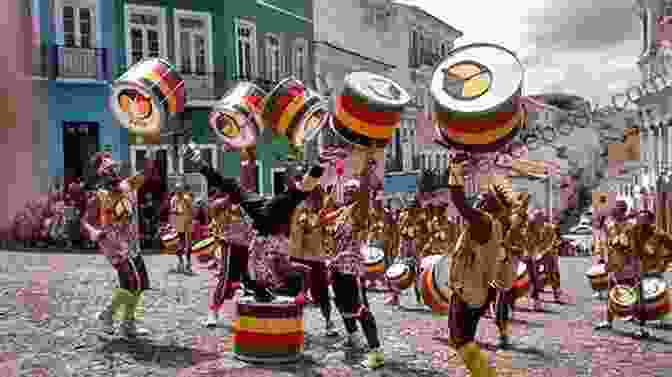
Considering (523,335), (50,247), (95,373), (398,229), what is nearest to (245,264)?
(95,373)

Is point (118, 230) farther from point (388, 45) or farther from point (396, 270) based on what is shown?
point (388, 45)

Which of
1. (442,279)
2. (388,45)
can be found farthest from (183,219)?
(388,45)

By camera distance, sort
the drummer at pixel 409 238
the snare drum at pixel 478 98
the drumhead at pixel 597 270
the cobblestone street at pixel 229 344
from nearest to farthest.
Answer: the snare drum at pixel 478 98, the cobblestone street at pixel 229 344, the drummer at pixel 409 238, the drumhead at pixel 597 270

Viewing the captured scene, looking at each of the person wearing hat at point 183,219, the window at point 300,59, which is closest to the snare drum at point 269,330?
the person wearing hat at point 183,219

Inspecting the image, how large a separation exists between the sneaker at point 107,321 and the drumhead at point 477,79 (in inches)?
177

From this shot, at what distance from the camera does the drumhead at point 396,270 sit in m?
11.6

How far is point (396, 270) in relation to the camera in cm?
1180

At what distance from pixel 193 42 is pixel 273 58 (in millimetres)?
3646

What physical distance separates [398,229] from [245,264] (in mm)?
4422

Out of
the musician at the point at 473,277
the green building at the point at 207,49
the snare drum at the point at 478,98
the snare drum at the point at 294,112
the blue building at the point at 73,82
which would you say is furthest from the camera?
the green building at the point at 207,49

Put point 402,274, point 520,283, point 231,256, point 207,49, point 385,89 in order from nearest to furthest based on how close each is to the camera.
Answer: point 385,89
point 231,256
point 520,283
point 402,274
point 207,49

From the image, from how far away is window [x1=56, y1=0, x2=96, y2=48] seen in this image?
67.4 feet

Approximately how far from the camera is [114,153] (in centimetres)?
2120

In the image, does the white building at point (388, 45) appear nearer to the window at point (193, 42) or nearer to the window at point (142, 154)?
the window at point (193, 42)
